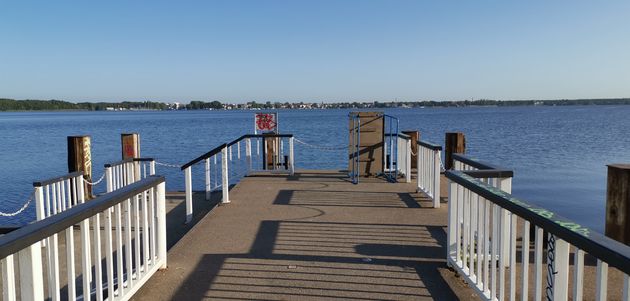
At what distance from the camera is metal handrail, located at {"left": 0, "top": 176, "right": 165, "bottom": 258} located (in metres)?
2.79

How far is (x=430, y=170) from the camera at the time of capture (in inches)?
365

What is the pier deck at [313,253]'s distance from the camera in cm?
474

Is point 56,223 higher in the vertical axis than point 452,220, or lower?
higher

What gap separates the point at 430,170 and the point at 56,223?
700 cm

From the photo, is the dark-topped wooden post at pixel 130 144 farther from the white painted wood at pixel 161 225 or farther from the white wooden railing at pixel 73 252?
the white painted wood at pixel 161 225

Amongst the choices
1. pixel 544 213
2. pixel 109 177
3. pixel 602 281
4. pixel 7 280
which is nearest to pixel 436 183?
pixel 544 213

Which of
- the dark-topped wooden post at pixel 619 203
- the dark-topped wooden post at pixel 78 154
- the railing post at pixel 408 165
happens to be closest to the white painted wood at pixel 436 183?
the railing post at pixel 408 165

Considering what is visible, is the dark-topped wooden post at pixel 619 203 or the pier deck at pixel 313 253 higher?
the dark-topped wooden post at pixel 619 203

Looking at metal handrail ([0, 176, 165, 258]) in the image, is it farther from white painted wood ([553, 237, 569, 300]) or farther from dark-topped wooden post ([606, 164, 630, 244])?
dark-topped wooden post ([606, 164, 630, 244])

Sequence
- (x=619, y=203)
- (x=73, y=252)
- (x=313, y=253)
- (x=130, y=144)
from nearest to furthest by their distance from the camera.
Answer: (x=73, y=252) → (x=619, y=203) → (x=313, y=253) → (x=130, y=144)

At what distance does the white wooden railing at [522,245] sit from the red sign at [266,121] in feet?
29.2

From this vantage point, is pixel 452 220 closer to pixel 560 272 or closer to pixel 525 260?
pixel 525 260

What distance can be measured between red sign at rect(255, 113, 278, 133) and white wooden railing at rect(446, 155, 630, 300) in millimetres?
8903

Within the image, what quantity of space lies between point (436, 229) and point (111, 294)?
435 centimetres
